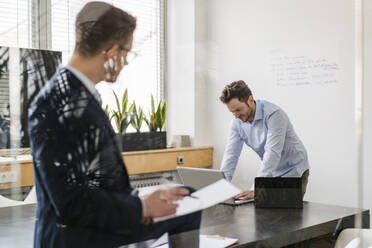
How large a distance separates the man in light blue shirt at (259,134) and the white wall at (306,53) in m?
0.03

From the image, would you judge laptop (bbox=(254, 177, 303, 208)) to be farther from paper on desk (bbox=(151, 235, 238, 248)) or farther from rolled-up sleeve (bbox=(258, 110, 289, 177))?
paper on desk (bbox=(151, 235, 238, 248))

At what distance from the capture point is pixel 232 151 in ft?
3.88

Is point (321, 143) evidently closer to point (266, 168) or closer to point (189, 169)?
point (266, 168)

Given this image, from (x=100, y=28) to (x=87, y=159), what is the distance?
251mm

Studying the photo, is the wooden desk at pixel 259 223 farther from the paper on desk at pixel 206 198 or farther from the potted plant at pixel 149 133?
the potted plant at pixel 149 133

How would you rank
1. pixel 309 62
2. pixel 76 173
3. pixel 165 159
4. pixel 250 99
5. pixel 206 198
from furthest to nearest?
pixel 309 62 < pixel 250 99 < pixel 165 159 < pixel 206 198 < pixel 76 173

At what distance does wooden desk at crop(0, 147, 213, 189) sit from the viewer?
950mm

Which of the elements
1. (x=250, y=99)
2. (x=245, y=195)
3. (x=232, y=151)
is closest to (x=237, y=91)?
(x=250, y=99)

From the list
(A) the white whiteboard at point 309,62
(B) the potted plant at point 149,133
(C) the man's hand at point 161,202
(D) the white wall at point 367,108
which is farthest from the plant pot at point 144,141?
(D) the white wall at point 367,108

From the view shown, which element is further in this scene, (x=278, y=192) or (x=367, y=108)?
(x=367, y=108)

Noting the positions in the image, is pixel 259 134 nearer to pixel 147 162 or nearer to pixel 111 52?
pixel 147 162

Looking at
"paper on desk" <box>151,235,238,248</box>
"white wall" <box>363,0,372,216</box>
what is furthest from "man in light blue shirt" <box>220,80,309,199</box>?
"white wall" <box>363,0,372,216</box>

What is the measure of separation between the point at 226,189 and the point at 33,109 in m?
0.46

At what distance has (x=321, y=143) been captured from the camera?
1357 millimetres
